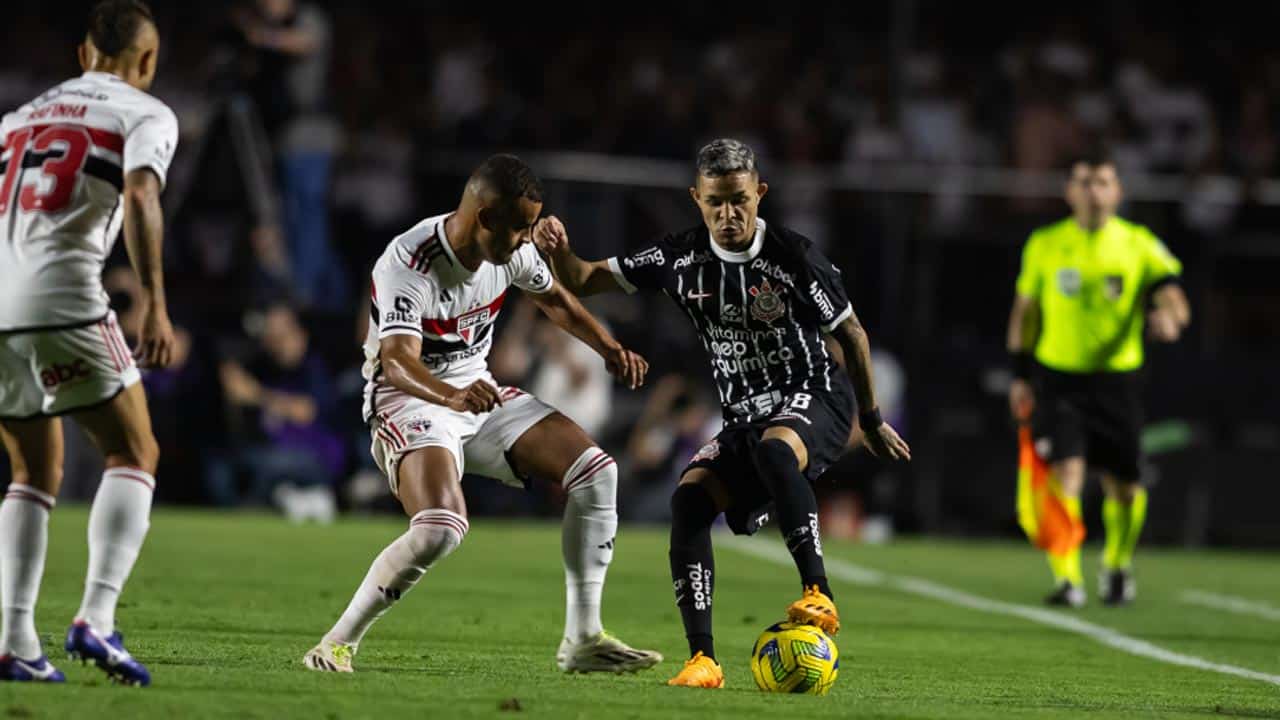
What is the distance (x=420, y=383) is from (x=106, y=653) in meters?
1.42

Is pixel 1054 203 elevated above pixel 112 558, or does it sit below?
above

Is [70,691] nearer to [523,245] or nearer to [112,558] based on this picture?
[112,558]

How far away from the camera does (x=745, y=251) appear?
24.7ft

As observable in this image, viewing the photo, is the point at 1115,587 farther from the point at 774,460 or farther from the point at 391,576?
the point at 391,576

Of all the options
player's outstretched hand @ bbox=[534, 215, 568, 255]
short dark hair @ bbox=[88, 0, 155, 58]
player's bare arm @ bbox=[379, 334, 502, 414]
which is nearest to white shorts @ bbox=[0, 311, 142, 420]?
short dark hair @ bbox=[88, 0, 155, 58]

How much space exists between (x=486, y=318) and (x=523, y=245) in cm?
31

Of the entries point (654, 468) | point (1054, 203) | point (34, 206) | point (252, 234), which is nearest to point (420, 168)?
point (252, 234)

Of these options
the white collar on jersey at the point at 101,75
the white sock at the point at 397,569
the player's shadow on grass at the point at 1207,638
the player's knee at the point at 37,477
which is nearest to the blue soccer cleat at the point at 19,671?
the player's knee at the point at 37,477

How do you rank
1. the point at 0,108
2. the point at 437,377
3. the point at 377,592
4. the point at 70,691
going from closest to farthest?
the point at 70,691, the point at 377,592, the point at 437,377, the point at 0,108

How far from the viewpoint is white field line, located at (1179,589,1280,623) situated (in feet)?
39.3

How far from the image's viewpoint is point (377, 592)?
6.88 metres

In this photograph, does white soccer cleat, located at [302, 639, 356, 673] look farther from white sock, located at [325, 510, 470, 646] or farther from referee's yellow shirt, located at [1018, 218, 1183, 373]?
referee's yellow shirt, located at [1018, 218, 1183, 373]

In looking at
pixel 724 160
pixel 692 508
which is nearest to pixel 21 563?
pixel 692 508

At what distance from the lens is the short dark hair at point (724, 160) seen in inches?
285
